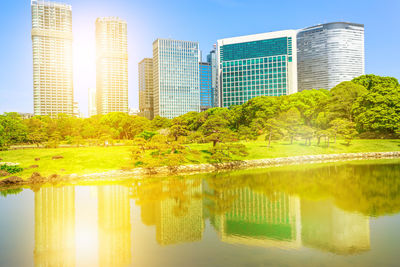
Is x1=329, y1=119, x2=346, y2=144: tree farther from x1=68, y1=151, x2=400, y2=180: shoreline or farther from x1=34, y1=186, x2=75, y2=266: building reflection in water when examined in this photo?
x1=34, y1=186, x2=75, y2=266: building reflection in water

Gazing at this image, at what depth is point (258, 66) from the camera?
138 m

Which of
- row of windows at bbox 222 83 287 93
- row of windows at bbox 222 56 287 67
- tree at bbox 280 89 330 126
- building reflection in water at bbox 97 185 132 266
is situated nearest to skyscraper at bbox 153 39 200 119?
row of windows at bbox 222 56 287 67

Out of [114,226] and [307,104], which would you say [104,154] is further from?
[307,104]

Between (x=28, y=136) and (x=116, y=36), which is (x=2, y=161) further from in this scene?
(x=116, y=36)

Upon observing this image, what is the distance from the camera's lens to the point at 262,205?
20891 millimetres

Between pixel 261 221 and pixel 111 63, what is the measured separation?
17334cm

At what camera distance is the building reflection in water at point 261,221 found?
14.6 metres

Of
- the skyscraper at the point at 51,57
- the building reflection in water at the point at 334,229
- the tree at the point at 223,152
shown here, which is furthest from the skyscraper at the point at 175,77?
the building reflection in water at the point at 334,229

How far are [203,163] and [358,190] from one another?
65.2 feet

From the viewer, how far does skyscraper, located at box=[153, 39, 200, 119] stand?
147750 millimetres

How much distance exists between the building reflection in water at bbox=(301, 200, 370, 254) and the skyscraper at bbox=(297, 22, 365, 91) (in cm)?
16318

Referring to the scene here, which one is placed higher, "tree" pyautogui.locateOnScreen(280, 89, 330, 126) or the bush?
"tree" pyautogui.locateOnScreen(280, 89, 330, 126)

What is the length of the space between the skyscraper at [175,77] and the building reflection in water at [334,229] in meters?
133

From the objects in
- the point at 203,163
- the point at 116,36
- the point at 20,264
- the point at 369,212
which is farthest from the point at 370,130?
the point at 116,36
